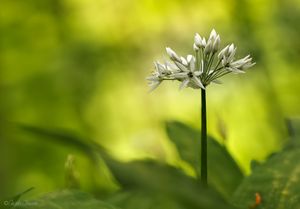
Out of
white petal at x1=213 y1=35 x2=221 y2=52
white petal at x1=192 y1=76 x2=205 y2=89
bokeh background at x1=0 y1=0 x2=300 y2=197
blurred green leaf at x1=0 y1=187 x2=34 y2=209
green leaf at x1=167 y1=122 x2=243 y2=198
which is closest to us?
blurred green leaf at x1=0 y1=187 x2=34 y2=209

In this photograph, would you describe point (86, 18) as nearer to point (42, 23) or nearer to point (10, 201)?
point (42, 23)

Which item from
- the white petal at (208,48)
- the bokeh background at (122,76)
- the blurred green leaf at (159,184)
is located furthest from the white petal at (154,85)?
the bokeh background at (122,76)

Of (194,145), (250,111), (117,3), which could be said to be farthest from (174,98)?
(194,145)

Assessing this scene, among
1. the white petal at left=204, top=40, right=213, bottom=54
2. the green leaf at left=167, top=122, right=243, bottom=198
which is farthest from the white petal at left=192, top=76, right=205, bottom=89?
the green leaf at left=167, top=122, right=243, bottom=198

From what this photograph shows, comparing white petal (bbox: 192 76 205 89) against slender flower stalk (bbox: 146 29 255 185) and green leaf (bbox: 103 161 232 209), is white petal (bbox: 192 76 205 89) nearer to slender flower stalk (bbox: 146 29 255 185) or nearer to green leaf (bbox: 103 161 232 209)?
slender flower stalk (bbox: 146 29 255 185)

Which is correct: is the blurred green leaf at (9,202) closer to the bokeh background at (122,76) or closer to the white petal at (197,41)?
the white petal at (197,41)

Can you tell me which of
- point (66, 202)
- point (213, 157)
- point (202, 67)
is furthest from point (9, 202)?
point (213, 157)

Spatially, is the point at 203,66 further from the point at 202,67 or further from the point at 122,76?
the point at 122,76
